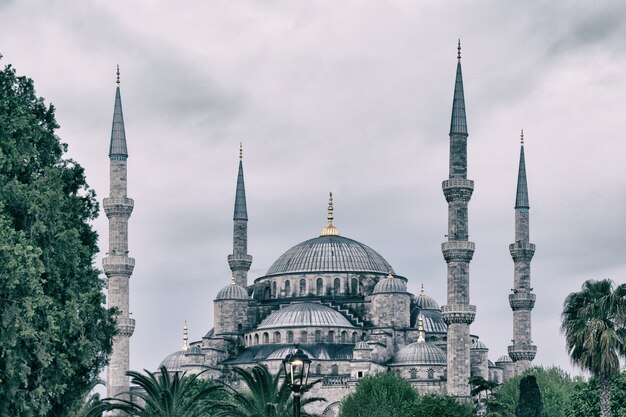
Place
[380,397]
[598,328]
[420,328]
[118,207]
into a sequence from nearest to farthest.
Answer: [598,328] < [380,397] < [118,207] < [420,328]

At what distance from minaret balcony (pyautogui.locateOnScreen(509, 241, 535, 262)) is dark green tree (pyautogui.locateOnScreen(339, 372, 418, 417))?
46.5ft

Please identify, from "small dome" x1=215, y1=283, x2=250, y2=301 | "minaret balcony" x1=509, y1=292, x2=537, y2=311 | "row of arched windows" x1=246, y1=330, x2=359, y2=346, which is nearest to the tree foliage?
"minaret balcony" x1=509, y1=292, x2=537, y2=311

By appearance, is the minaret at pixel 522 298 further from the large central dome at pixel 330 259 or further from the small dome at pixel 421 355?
the large central dome at pixel 330 259

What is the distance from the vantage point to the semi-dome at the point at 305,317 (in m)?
103

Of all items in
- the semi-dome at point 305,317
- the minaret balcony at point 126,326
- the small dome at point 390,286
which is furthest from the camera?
the small dome at point 390,286

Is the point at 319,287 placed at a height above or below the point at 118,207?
below

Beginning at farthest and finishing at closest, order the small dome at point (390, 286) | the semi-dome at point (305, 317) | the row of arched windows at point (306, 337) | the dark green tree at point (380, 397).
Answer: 1. the small dome at point (390, 286)
2. the semi-dome at point (305, 317)
3. the row of arched windows at point (306, 337)
4. the dark green tree at point (380, 397)

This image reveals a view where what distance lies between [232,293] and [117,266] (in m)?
15.3

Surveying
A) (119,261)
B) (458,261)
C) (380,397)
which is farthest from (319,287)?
(380,397)

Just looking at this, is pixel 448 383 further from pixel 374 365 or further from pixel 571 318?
pixel 571 318

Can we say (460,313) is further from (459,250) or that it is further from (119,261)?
(119,261)

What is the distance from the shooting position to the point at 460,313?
288ft

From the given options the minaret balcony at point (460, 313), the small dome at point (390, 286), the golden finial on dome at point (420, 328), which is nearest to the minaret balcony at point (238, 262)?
the small dome at point (390, 286)

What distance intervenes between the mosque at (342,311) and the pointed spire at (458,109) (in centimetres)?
6
